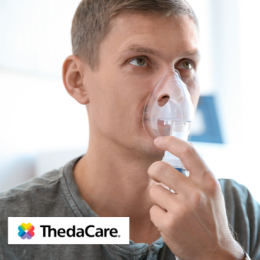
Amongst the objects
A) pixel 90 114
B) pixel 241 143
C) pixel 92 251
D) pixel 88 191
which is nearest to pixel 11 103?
pixel 90 114

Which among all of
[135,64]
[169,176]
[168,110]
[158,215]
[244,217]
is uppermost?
[135,64]

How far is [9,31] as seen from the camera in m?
1.79

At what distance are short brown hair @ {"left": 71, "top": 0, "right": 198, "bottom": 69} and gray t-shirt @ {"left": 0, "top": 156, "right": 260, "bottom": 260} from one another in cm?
49

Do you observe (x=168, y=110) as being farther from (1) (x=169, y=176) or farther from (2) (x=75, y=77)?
(2) (x=75, y=77)

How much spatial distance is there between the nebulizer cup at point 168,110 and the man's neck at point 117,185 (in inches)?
8.0

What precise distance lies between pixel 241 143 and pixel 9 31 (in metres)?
2.59

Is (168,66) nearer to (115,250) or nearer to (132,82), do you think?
(132,82)

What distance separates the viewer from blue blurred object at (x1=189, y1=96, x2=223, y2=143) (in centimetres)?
316

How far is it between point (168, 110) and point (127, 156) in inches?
11.4

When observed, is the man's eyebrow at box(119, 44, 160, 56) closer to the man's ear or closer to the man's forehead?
the man's forehead

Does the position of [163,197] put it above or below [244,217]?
above

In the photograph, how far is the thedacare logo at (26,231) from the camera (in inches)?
41.5

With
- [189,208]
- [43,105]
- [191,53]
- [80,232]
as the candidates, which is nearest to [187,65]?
[191,53]

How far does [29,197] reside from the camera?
1.15 metres
